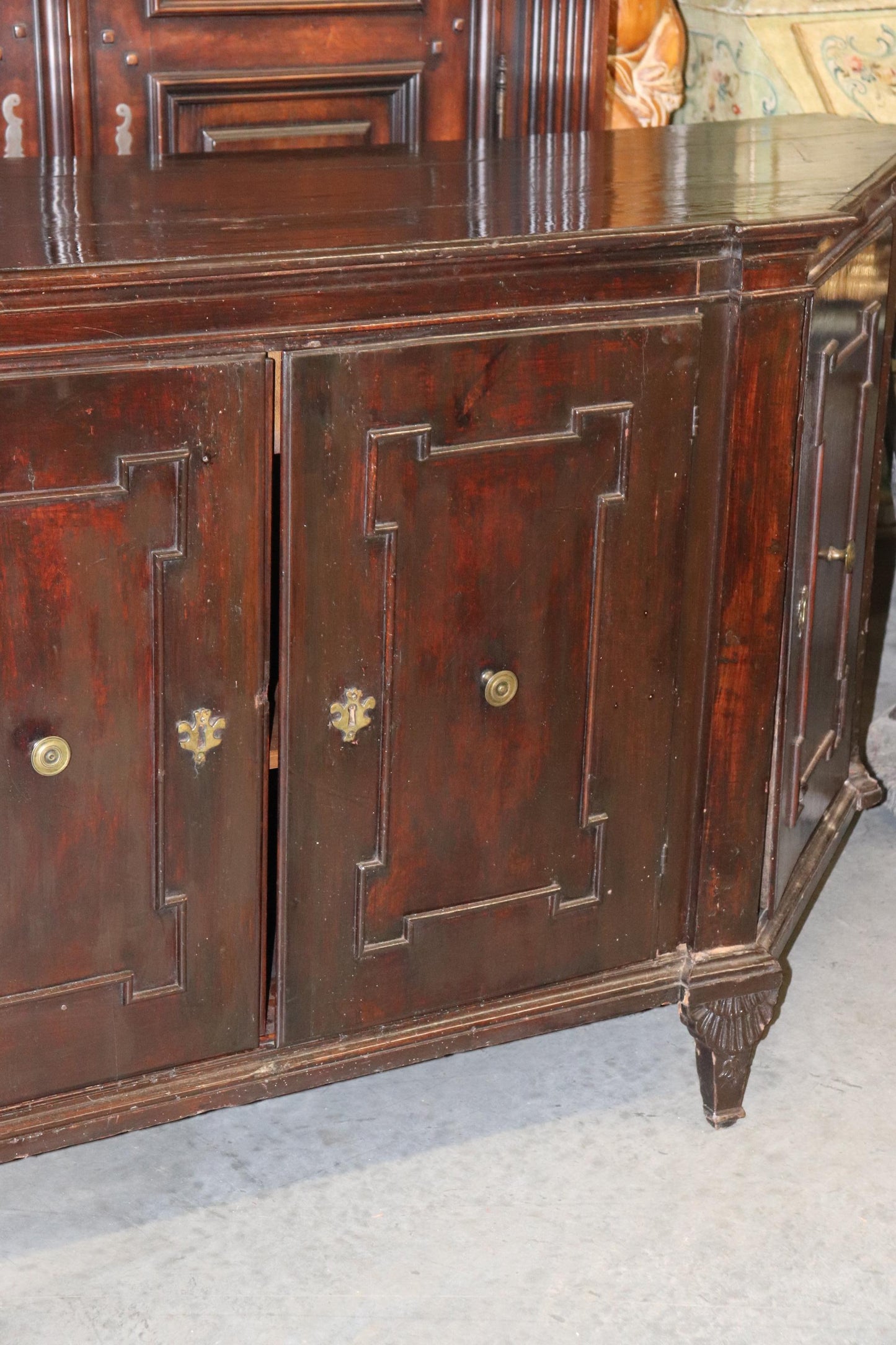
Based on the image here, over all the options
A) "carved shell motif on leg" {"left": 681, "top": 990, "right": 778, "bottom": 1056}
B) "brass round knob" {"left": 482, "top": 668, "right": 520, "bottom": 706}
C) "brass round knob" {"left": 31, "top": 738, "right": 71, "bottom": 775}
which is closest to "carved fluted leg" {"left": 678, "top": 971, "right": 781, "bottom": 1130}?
"carved shell motif on leg" {"left": 681, "top": 990, "right": 778, "bottom": 1056}

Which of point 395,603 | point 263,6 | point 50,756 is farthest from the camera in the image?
point 263,6

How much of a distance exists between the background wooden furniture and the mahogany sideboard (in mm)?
274

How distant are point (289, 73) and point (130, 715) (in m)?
1.19

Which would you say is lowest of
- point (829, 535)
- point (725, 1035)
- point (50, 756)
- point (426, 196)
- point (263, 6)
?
point (725, 1035)

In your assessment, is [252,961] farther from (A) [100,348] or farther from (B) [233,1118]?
(A) [100,348]

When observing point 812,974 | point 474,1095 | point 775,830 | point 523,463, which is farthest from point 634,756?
point 812,974

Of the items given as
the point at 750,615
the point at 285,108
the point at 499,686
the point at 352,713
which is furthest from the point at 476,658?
the point at 285,108

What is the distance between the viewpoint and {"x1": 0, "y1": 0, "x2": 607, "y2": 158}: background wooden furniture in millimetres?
2254

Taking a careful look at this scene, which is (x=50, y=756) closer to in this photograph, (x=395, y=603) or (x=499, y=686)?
(x=395, y=603)

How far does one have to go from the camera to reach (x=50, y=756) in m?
1.60

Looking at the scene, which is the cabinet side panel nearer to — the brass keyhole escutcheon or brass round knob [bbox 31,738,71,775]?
the brass keyhole escutcheon

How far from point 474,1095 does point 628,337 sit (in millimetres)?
1006

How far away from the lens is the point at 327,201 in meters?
1.85

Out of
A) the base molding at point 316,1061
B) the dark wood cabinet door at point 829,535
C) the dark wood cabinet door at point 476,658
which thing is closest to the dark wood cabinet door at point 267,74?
the dark wood cabinet door at point 829,535
